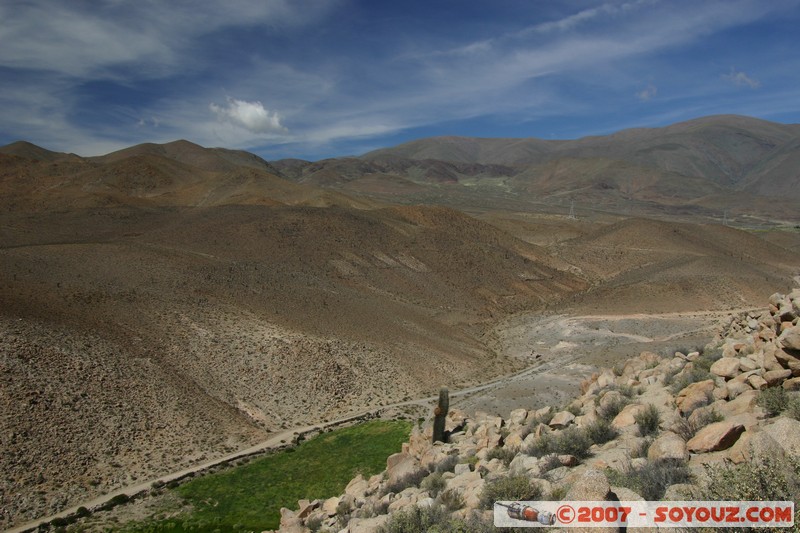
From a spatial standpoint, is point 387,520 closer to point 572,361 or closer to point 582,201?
point 572,361

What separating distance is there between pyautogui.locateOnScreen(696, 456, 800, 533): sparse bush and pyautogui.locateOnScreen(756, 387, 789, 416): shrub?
2.29 m

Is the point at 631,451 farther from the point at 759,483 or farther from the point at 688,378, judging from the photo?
the point at 688,378

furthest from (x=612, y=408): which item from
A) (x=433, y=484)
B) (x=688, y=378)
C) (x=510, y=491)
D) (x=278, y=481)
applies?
(x=278, y=481)

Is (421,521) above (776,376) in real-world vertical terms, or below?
below

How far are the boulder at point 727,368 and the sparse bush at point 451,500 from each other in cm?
620

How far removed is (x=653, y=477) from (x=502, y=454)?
4.41 meters

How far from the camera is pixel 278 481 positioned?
2023cm

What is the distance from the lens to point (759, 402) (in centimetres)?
909

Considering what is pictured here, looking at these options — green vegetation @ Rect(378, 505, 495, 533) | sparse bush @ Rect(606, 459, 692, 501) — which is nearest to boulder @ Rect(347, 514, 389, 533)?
green vegetation @ Rect(378, 505, 495, 533)

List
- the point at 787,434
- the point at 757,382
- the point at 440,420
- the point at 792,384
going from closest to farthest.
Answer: the point at 787,434, the point at 792,384, the point at 757,382, the point at 440,420

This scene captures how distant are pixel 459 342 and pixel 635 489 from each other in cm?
3142

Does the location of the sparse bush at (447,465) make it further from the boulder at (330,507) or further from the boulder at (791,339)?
the boulder at (791,339)

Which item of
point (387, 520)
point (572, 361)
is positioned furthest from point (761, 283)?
point (387, 520)

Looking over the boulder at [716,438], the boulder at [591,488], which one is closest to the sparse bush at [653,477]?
the boulder at [716,438]
